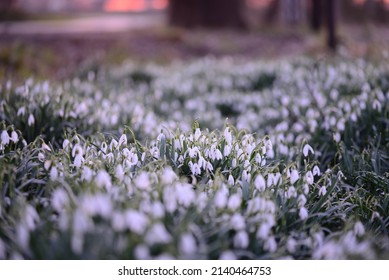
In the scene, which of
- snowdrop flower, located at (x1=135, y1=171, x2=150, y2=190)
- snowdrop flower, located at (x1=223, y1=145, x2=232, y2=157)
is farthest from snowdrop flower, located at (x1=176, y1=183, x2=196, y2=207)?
snowdrop flower, located at (x1=223, y1=145, x2=232, y2=157)

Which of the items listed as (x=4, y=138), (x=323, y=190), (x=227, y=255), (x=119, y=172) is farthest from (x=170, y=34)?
(x=227, y=255)

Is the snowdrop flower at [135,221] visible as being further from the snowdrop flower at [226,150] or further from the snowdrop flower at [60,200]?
the snowdrop flower at [226,150]

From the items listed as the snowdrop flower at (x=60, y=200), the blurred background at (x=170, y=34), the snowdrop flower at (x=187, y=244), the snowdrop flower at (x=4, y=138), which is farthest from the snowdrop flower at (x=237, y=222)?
the blurred background at (x=170, y=34)

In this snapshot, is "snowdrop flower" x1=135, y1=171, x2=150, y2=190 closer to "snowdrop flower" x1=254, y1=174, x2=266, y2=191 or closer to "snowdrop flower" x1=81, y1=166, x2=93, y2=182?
"snowdrop flower" x1=81, y1=166, x2=93, y2=182
